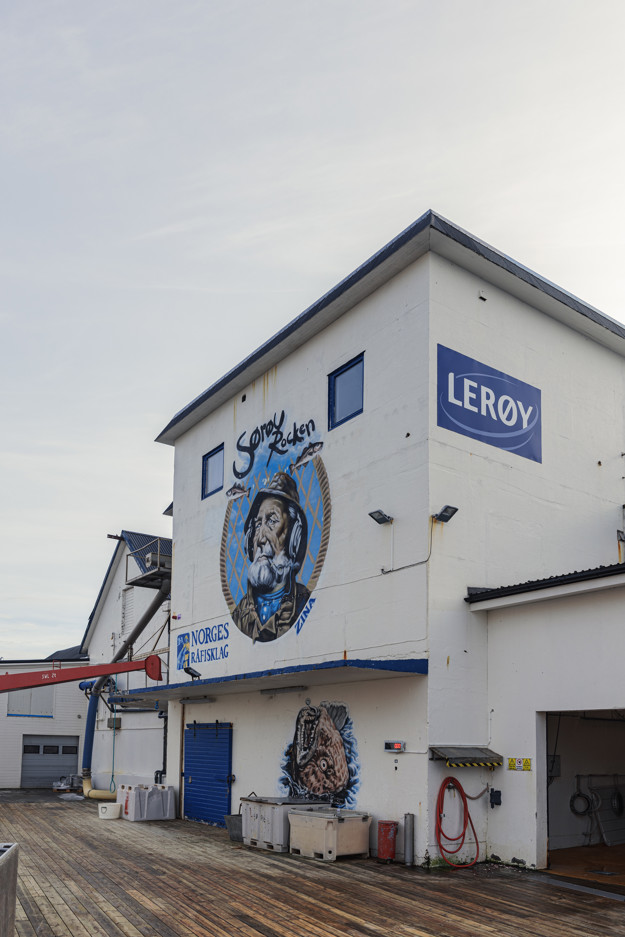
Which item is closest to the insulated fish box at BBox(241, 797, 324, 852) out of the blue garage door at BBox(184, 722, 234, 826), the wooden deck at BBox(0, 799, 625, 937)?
the wooden deck at BBox(0, 799, 625, 937)

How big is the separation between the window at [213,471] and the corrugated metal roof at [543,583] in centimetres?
822

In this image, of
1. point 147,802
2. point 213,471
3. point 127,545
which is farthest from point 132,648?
point 213,471

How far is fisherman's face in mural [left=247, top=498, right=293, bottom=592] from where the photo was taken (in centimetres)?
1691

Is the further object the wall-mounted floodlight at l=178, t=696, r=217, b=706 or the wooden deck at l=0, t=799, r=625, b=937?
the wall-mounted floodlight at l=178, t=696, r=217, b=706

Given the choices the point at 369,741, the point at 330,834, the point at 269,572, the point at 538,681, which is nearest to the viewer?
the point at 538,681

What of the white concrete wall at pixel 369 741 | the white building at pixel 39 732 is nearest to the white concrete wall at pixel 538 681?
the white concrete wall at pixel 369 741

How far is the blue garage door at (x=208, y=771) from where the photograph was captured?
17.8 meters

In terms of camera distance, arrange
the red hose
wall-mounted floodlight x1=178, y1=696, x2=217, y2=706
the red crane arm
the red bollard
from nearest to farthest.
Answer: the red hose → the red bollard → the red crane arm → wall-mounted floodlight x1=178, y1=696, x2=217, y2=706

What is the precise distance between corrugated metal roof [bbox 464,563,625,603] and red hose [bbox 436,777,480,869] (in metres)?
2.72

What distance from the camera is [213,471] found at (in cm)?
2058

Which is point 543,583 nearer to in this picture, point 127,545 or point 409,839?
point 409,839

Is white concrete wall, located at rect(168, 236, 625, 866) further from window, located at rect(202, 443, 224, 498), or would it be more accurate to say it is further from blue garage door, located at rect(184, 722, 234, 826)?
window, located at rect(202, 443, 224, 498)

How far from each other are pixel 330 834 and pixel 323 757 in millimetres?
2310

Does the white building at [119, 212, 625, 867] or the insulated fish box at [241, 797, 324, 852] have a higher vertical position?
the white building at [119, 212, 625, 867]
